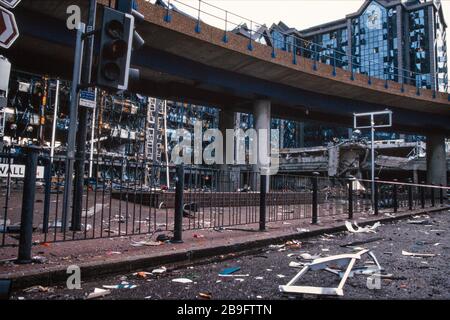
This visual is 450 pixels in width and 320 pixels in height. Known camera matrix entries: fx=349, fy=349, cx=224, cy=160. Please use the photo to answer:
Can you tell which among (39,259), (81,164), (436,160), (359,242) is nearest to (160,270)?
(39,259)

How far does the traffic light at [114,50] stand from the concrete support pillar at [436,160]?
33.3 meters

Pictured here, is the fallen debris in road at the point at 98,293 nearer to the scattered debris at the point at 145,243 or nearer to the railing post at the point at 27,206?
the railing post at the point at 27,206

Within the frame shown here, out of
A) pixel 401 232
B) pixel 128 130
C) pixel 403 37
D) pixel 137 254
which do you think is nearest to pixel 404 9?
pixel 403 37

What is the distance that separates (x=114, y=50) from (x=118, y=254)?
3015mm

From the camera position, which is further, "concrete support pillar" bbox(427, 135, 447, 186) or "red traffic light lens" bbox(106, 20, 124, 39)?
"concrete support pillar" bbox(427, 135, 447, 186)

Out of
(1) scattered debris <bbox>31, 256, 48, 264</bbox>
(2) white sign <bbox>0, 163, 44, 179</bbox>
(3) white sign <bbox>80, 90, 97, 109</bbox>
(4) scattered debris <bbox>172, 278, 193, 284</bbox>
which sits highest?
(3) white sign <bbox>80, 90, 97, 109</bbox>

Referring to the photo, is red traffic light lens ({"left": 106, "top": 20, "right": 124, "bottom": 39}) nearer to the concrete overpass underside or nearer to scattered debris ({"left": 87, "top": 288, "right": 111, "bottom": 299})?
scattered debris ({"left": 87, "top": 288, "right": 111, "bottom": 299})

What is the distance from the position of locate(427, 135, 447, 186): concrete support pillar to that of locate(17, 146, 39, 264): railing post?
113 feet

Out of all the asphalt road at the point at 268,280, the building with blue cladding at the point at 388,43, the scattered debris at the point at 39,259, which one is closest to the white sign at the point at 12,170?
the scattered debris at the point at 39,259

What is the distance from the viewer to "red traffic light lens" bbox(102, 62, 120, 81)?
528 cm

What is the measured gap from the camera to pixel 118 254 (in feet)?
16.1

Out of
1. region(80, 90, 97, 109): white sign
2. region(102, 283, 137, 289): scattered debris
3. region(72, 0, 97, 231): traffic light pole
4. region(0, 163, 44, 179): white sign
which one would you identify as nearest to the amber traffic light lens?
region(72, 0, 97, 231): traffic light pole

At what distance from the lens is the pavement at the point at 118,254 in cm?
386

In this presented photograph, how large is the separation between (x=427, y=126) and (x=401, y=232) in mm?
25978
